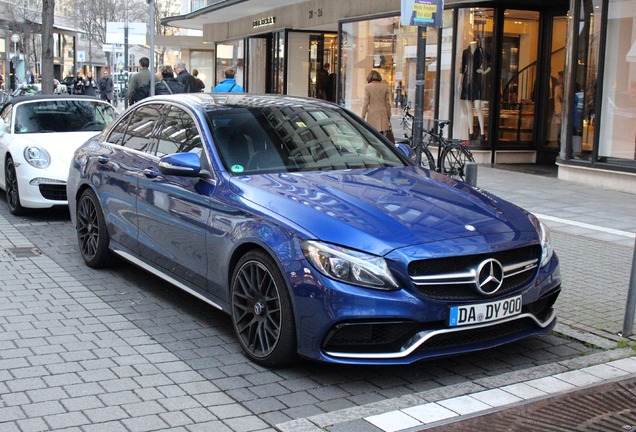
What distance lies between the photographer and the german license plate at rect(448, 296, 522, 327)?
446 centimetres

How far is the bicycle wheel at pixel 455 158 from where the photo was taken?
13594 millimetres

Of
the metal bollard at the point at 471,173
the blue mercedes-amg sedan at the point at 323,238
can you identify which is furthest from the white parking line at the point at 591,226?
the blue mercedes-amg sedan at the point at 323,238

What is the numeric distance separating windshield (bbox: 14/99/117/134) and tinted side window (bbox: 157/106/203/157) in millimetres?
4935

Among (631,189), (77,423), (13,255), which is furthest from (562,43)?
(77,423)

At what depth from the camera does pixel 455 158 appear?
44.9ft

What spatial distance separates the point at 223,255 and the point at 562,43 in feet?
44.2

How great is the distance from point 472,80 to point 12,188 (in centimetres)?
994

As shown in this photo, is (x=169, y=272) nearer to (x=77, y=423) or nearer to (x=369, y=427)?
(x=77, y=423)

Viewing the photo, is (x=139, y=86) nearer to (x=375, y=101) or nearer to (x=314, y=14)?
(x=375, y=101)

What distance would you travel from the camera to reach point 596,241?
9031 millimetres

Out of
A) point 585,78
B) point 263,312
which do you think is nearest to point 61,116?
point 263,312

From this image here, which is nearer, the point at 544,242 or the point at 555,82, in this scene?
the point at 544,242

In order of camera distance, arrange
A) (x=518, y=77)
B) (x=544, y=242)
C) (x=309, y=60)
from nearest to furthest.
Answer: (x=544, y=242) < (x=518, y=77) < (x=309, y=60)

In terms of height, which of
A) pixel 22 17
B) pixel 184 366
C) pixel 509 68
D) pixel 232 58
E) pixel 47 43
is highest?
pixel 22 17
